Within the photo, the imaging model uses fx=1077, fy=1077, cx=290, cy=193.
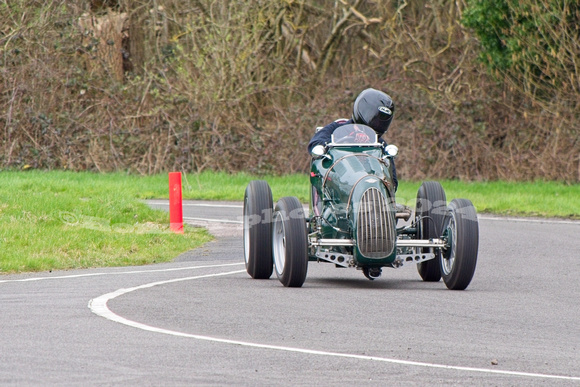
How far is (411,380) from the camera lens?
6.44m

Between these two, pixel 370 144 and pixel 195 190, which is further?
pixel 195 190

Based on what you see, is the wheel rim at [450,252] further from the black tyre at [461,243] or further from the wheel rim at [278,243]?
the wheel rim at [278,243]

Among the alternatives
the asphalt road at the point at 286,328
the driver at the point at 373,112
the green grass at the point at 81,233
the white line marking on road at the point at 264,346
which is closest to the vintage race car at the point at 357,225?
the asphalt road at the point at 286,328

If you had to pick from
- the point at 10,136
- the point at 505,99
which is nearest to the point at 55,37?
the point at 10,136

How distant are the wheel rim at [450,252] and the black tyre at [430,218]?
0.20 meters

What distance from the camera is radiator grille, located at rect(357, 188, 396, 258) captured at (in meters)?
9.94

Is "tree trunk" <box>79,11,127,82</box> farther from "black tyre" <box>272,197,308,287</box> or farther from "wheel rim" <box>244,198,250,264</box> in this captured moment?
"black tyre" <box>272,197,308,287</box>

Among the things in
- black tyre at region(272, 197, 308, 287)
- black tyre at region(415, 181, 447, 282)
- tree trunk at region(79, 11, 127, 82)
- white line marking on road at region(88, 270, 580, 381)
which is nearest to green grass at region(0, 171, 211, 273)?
black tyre at region(272, 197, 308, 287)

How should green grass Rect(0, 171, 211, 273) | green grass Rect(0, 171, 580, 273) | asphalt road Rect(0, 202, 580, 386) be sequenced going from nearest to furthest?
1. asphalt road Rect(0, 202, 580, 386)
2. green grass Rect(0, 171, 211, 273)
3. green grass Rect(0, 171, 580, 273)

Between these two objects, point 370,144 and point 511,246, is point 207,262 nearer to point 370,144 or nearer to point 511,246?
point 370,144

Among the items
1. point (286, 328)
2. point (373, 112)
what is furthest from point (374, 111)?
point (286, 328)

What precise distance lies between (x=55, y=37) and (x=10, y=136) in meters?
3.50

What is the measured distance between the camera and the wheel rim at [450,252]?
10352 mm

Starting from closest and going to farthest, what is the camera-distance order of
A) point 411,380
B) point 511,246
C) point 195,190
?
point 411,380 → point 511,246 → point 195,190
